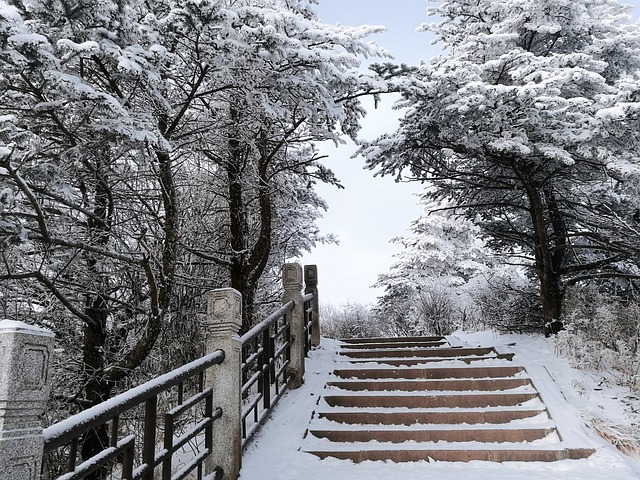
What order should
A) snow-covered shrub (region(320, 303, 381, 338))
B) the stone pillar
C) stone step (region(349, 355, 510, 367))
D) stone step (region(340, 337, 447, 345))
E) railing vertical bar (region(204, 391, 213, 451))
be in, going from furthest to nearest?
1. snow-covered shrub (region(320, 303, 381, 338))
2. stone step (region(340, 337, 447, 345))
3. stone step (region(349, 355, 510, 367))
4. the stone pillar
5. railing vertical bar (region(204, 391, 213, 451))

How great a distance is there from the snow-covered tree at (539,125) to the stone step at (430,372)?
6.64ft

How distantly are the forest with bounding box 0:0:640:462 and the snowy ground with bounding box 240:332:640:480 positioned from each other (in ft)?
2.17

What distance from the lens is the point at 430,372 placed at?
24.5 ft

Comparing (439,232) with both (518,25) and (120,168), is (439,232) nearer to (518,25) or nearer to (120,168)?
(518,25)

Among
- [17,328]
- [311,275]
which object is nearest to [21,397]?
[17,328]

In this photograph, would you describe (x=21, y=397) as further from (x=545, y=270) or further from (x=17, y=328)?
(x=545, y=270)

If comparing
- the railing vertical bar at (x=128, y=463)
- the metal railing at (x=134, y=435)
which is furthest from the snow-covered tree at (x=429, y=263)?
the railing vertical bar at (x=128, y=463)

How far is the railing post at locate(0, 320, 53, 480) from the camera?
6.39 feet

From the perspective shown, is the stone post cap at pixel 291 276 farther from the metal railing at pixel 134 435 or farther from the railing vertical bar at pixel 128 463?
the railing vertical bar at pixel 128 463

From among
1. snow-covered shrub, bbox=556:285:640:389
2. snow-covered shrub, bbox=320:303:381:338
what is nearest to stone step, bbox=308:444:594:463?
snow-covered shrub, bbox=556:285:640:389

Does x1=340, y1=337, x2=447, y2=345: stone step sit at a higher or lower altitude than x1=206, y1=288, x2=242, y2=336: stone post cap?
lower

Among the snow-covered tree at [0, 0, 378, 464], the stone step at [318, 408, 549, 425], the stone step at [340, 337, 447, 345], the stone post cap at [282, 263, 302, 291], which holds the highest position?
the snow-covered tree at [0, 0, 378, 464]

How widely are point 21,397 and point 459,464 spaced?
4.39 m

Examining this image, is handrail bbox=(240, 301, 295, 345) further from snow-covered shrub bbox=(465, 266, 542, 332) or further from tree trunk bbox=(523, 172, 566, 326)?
snow-covered shrub bbox=(465, 266, 542, 332)
